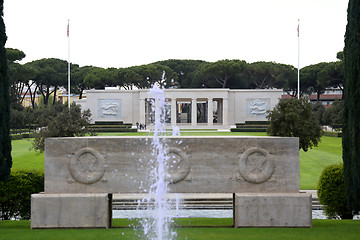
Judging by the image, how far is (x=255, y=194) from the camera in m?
8.87

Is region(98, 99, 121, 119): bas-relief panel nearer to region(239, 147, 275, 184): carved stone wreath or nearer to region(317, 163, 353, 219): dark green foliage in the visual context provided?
region(317, 163, 353, 219): dark green foliage

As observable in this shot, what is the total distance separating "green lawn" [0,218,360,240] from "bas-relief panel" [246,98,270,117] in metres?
48.3

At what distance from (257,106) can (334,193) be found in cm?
4666

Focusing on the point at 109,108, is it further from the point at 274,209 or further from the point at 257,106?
the point at 274,209

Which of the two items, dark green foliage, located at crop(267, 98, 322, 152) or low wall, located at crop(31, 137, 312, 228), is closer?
low wall, located at crop(31, 137, 312, 228)

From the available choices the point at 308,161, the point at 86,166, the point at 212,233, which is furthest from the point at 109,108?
the point at 212,233

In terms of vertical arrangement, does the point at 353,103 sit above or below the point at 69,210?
above

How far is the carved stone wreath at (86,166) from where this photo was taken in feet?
29.2

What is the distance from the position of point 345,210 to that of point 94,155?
692 centimetres

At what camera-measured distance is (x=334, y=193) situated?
10.9 meters

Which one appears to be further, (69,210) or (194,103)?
(194,103)

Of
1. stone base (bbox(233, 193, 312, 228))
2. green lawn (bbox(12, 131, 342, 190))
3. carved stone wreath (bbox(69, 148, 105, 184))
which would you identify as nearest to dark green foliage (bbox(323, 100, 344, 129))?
green lawn (bbox(12, 131, 342, 190))

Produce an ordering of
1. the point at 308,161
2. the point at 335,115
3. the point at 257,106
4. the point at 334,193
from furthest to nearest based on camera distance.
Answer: the point at 257,106
the point at 335,115
the point at 308,161
the point at 334,193

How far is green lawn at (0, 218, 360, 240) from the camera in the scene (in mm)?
7844
